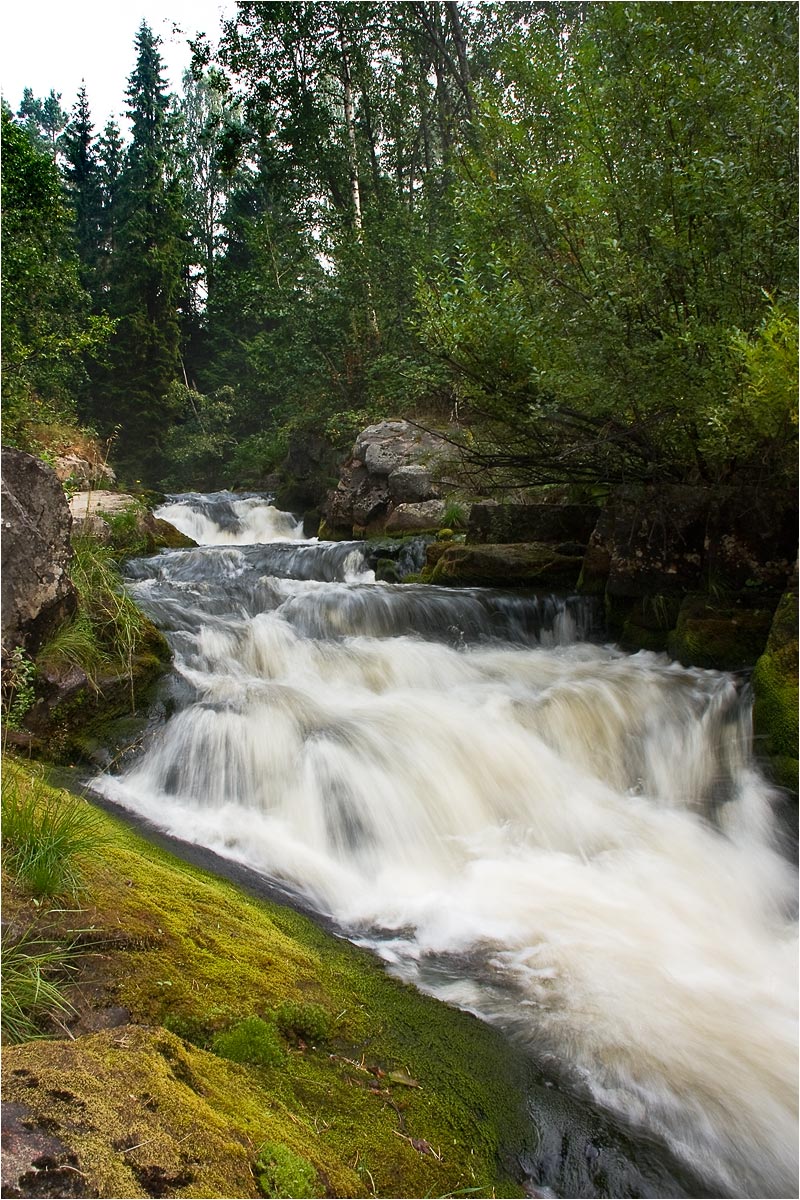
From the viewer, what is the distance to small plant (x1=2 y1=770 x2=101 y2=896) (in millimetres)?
2184

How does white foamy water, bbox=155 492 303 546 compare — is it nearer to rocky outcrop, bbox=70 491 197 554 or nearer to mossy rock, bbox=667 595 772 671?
rocky outcrop, bbox=70 491 197 554

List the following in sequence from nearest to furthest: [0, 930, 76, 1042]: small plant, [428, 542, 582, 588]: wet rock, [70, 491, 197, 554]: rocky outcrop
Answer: [0, 930, 76, 1042]: small plant < [428, 542, 582, 588]: wet rock < [70, 491, 197, 554]: rocky outcrop

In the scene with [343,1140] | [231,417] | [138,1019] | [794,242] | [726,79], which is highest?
[231,417]

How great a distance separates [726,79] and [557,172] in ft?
5.42

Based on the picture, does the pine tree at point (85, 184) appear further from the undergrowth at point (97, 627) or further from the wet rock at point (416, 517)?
the undergrowth at point (97, 627)

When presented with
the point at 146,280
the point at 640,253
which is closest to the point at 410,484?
the point at 640,253

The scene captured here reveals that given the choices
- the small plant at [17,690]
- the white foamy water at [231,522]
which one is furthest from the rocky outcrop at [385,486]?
the small plant at [17,690]

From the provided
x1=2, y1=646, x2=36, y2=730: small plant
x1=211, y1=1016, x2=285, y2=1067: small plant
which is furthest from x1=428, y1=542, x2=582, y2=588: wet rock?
x1=211, y1=1016, x2=285, y2=1067: small plant

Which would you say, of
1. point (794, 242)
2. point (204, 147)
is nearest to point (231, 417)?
point (204, 147)

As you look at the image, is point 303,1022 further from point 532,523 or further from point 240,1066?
point 532,523

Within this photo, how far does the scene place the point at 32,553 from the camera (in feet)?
16.4

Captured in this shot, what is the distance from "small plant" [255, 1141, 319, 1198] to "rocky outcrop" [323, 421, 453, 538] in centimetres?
1160

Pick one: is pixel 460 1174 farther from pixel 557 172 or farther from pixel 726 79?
pixel 557 172

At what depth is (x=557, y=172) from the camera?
6.45 meters
